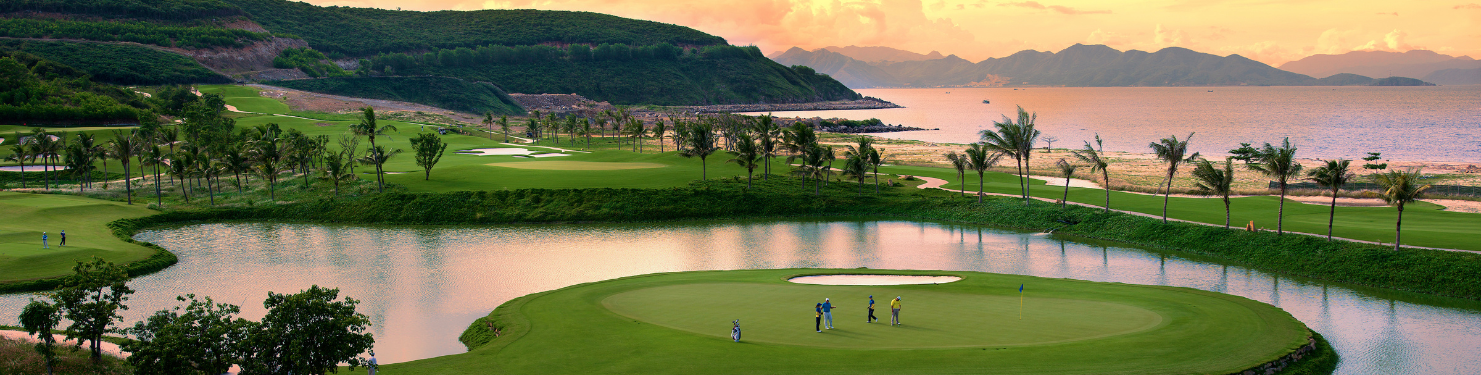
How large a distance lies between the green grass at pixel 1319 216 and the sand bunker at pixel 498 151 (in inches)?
2251

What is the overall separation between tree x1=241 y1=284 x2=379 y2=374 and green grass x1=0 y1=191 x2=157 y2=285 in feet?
87.8

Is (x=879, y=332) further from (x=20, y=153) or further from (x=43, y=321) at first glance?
(x=20, y=153)

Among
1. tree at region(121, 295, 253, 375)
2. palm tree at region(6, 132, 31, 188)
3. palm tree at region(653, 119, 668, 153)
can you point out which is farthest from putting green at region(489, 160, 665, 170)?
tree at region(121, 295, 253, 375)

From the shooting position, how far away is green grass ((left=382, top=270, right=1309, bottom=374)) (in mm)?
21891

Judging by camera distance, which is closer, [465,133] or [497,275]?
[497,275]

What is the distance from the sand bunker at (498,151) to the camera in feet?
311

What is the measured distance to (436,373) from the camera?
2209 centimetres

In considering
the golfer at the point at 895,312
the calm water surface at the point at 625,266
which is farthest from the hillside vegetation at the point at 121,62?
the golfer at the point at 895,312

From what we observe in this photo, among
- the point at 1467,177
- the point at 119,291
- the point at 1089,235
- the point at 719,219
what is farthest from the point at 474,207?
the point at 1467,177

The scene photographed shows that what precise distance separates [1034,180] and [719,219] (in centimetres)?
3433

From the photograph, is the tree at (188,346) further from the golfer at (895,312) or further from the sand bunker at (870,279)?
the sand bunker at (870,279)

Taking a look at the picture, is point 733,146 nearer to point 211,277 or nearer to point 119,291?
point 211,277

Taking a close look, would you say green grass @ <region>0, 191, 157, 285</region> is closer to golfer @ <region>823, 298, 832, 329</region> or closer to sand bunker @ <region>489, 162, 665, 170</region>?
sand bunker @ <region>489, 162, 665, 170</region>

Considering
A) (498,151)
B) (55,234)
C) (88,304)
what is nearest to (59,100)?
(498,151)
